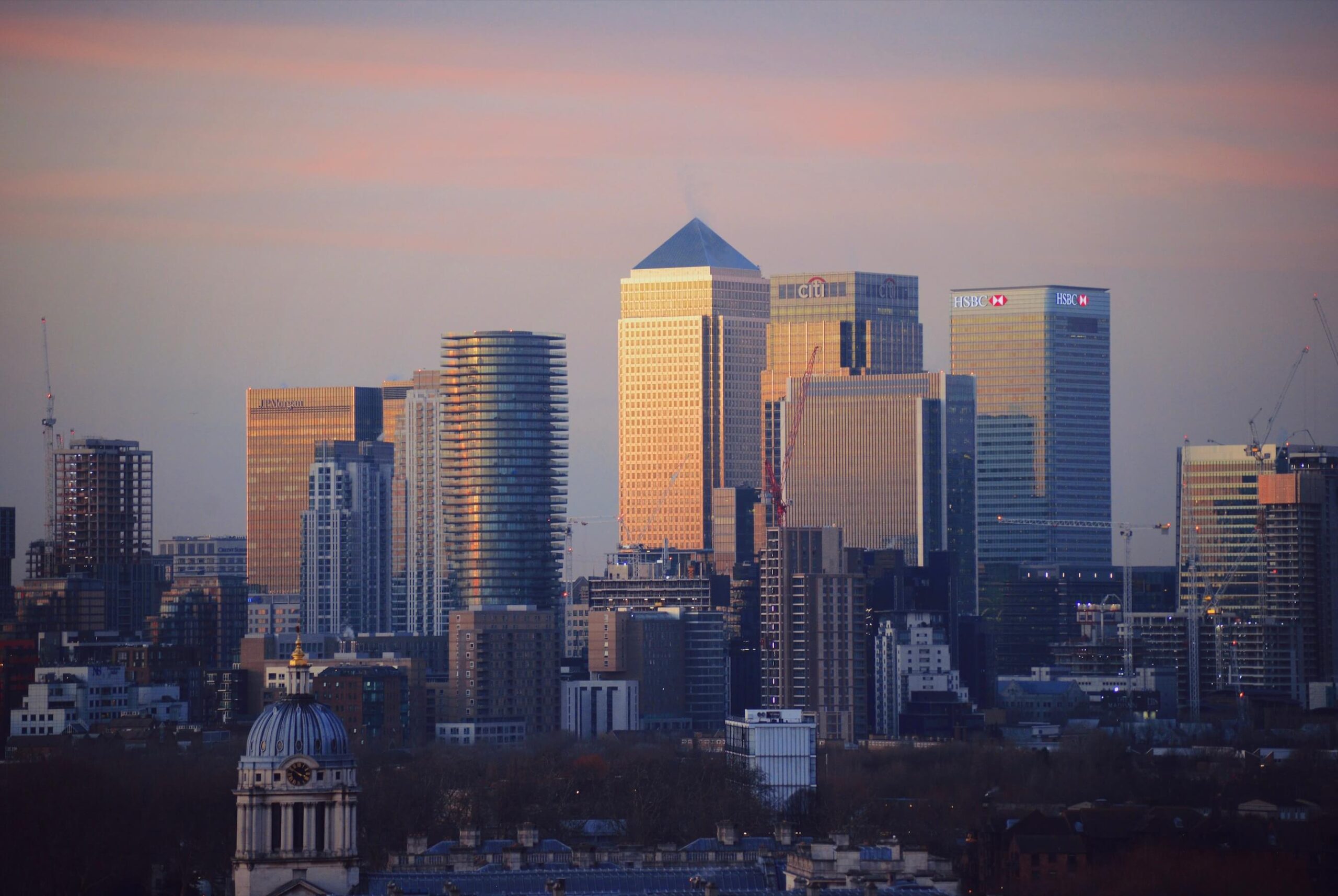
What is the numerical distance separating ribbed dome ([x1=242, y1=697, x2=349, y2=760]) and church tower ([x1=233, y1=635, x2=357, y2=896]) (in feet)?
0.07

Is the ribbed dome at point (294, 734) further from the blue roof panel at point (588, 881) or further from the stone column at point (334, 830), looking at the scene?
the blue roof panel at point (588, 881)

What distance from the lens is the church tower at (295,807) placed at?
101438mm

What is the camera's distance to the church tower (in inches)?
3994

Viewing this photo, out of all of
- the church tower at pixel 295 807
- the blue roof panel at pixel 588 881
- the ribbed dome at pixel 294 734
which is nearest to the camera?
the church tower at pixel 295 807

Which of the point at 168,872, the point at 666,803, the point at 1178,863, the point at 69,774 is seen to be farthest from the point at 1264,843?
the point at 69,774

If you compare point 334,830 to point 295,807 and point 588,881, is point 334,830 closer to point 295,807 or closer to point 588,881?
point 295,807

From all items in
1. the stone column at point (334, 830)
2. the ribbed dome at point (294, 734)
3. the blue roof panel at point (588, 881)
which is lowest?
the blue roof panel at point (588, 881)

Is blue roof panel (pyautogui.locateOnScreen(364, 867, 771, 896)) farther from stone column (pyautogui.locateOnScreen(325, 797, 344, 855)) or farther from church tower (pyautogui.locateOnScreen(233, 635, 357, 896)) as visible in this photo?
church tower (pyautogui.locateOnScreen(233, 635, 357, 896))

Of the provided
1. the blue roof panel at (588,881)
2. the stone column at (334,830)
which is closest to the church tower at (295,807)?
the stone column at (334,830)

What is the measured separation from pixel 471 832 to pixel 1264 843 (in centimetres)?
4558

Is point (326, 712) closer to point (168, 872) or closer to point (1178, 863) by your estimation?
point (168, 872)

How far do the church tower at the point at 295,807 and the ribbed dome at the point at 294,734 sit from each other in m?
0.02

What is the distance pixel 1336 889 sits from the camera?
147625 mm

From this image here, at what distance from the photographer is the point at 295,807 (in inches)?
4023
